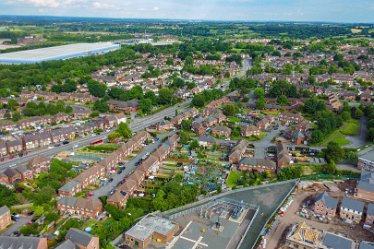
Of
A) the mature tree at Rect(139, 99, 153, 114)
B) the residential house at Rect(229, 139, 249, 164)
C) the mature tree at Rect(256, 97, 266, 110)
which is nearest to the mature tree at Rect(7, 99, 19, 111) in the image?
the mature tree at Rect(139, 99, 153, 114)

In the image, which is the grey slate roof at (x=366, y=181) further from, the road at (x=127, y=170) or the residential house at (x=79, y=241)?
the residential house at (x=79, y=241)

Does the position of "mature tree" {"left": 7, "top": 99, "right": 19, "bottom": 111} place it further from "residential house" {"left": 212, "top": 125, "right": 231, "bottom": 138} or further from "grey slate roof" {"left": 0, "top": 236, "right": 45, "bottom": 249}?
"grey slate roof" {"left": 0, "top": 236, "right": 45, "bottom": 249}

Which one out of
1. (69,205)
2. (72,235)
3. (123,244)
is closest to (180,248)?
(123,244)

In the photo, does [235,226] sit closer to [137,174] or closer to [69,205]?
[137,174]

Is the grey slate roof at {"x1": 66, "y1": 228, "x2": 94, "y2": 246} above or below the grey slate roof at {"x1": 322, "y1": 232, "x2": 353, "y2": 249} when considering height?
above

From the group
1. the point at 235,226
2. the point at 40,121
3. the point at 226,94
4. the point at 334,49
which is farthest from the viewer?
the point at 334,49

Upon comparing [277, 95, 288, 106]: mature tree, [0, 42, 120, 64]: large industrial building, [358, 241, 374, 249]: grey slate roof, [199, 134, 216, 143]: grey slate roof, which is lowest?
[358, 241, 374, 249]: grey slate roof

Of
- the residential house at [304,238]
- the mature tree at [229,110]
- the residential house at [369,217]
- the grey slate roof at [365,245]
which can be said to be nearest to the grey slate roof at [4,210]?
the residential house at [304,238]
